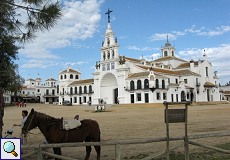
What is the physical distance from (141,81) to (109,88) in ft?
38.1

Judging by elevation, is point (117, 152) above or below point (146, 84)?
below

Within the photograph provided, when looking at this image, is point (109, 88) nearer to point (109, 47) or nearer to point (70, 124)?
point (109, 47)

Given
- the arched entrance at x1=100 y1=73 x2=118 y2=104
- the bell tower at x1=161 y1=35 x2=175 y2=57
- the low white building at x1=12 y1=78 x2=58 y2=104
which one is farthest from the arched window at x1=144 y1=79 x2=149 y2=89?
the low white building at x1=12 y1=78 x2=58 y2=104

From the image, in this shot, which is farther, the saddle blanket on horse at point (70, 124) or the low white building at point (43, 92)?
the low white building at point (43, 92)

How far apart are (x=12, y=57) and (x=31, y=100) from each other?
9046 centimetres

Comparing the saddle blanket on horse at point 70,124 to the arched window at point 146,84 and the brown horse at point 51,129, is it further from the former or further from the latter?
the arched window at point 146,84

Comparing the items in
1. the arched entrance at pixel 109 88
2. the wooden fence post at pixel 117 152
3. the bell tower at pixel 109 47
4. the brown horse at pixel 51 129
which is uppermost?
the bell tower at pixel 109 47

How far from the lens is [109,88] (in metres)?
66.8

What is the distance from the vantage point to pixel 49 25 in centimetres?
693

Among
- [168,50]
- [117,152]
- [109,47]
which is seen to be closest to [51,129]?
[117,152]

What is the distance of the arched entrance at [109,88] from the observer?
65.8m

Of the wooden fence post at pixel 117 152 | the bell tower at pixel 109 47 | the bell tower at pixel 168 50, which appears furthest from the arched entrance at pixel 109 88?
the wooden fence post at pixel 117 152

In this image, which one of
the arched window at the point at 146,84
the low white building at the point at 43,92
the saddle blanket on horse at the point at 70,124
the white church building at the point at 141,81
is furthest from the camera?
the low white building at the point at 43,92

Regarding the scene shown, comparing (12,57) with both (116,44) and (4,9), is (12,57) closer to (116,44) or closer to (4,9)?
(4,9)
